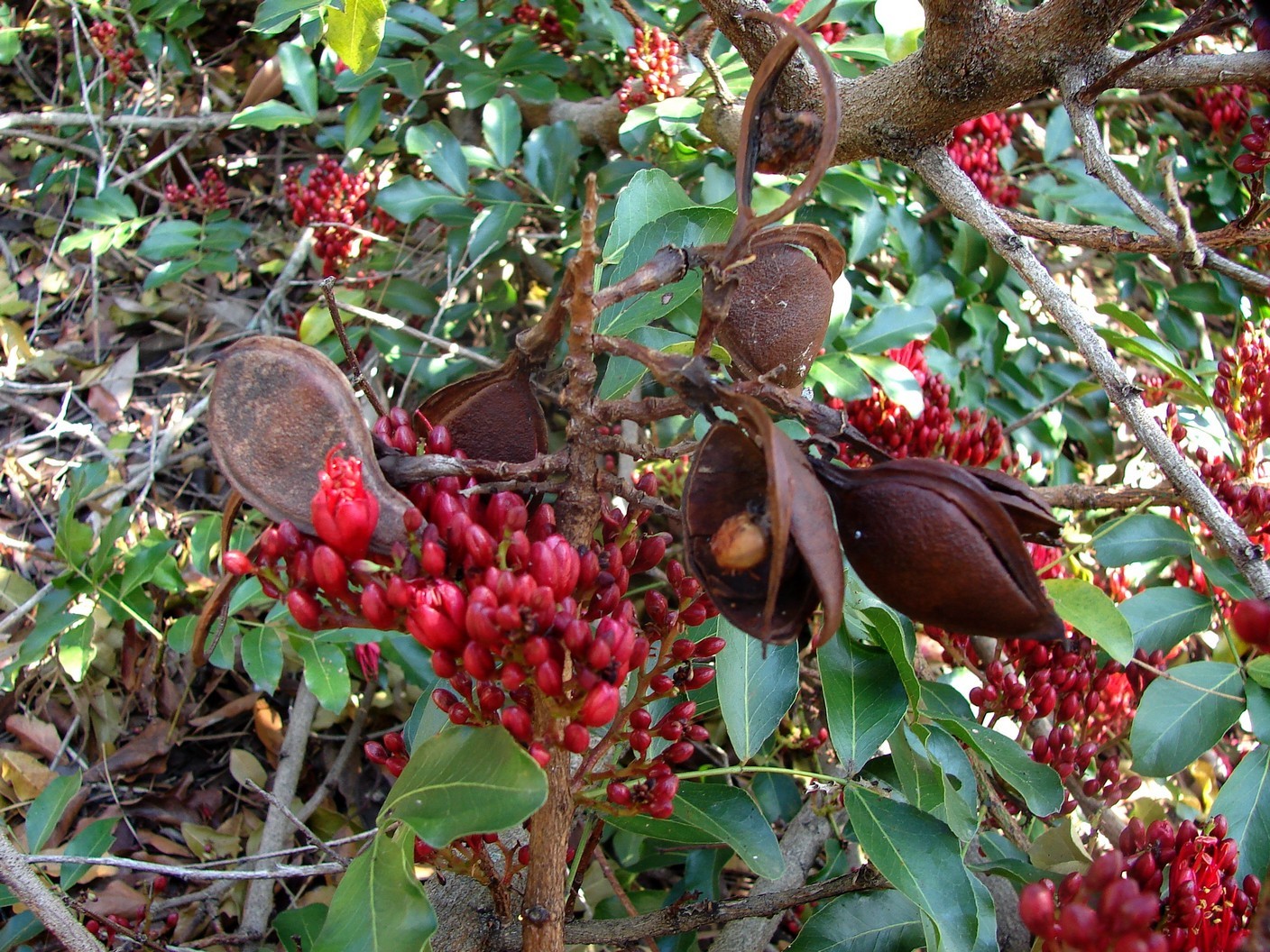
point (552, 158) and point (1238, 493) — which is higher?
point (552, 158)

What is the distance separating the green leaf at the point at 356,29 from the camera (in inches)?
66.8

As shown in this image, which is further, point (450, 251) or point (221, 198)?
point (221, 198)

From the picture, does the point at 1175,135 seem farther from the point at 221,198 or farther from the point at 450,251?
the point at 221,198

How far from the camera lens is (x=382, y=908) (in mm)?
1160

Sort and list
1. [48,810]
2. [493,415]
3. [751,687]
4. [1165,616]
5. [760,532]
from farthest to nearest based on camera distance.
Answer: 1. [1165,616]
2. [48,810]
3. [751,687]
4. [493,415]
5. [760,532]

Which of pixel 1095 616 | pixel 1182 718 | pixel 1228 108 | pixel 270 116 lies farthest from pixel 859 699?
pixel 1228 108

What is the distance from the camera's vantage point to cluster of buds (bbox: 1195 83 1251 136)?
3.24m

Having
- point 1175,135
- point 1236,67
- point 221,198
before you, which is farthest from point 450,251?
point 1175,135

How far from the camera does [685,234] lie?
1567 mm

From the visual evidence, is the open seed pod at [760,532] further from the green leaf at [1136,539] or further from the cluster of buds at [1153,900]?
the green leaf at [1136,539]

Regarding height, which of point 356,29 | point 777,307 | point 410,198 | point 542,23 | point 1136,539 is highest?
point 356,29

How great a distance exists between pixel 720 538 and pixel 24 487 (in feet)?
9.25

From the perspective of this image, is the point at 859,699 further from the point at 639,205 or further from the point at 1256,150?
the point at 1256,150

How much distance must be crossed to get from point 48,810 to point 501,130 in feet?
6.81
